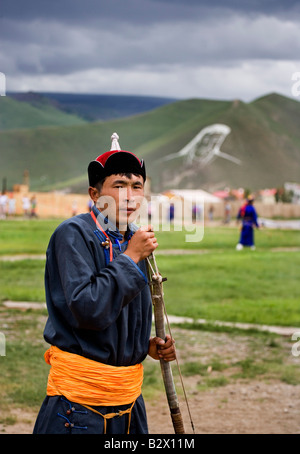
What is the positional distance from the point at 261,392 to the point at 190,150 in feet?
448

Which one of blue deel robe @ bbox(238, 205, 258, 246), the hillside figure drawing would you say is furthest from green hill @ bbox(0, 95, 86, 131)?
blue deel robe @ bbox(238, 205, 258, 246)

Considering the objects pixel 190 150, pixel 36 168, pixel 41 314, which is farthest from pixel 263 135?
pixel 41 314

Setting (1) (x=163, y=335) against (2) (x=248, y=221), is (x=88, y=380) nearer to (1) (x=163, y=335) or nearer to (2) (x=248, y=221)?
(1) (x=163, y=335)

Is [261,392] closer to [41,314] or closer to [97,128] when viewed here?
[41,314]

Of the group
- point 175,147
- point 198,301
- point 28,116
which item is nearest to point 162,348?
point 198,301

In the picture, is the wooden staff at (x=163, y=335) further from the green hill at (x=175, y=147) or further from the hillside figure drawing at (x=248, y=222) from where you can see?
the green hill at (x=175, y=147)

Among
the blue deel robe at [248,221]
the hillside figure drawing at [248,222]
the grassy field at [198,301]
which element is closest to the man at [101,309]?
the grassy field at [198,301]

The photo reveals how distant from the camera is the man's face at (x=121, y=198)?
110 inches

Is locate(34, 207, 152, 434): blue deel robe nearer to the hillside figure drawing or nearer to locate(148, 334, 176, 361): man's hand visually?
locate(148, 334, 176, 361): man's hand

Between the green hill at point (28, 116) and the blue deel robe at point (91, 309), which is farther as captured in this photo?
the green hill at point (28, 116)

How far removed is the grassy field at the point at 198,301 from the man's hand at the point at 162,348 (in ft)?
8.66

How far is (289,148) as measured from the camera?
152m

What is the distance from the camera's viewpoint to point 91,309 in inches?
100

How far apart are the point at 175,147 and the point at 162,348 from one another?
144 meters
